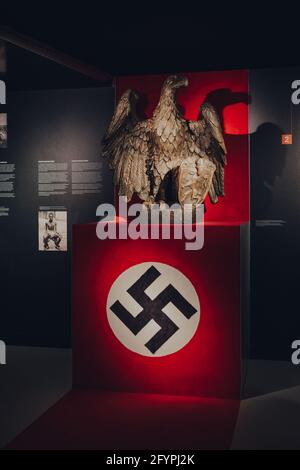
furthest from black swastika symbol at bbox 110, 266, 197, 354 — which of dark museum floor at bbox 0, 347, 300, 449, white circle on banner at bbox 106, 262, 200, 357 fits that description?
dark museum floor at bbox 0, 347, 300, 449

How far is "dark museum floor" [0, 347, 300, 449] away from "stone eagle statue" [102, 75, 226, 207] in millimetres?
1080

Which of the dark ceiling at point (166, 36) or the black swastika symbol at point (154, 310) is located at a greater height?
the dark ceiling at point (166, 36)

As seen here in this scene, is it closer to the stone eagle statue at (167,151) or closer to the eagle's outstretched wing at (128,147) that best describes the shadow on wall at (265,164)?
the stone eagle statue at (167,151)

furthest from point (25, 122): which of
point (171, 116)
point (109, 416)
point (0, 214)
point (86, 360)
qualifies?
point (109, 416)

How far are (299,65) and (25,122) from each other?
188 centimetres

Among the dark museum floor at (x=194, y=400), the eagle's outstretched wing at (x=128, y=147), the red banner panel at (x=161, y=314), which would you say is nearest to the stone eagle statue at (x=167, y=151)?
the eagle's outstretched wing at (x=128, y=147)

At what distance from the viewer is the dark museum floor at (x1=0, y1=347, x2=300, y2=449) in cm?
264

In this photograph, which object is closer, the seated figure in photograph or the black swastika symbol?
the black swastika symbol

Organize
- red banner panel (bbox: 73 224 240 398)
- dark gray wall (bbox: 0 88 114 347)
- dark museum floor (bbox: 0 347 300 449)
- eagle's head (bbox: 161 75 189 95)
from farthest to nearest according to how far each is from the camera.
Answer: dark gray wall (bbox: 0 88 114 347)
eagle's head (bbox: 161 75 189 95)
red banner panel (bbox: 73 224 240 398)
dark museum floor (bbox: 0 347 300 449)

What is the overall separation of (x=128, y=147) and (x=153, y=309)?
964mm

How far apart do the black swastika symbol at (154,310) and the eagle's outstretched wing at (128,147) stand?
571 mm

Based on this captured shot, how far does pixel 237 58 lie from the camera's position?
3.56 meters

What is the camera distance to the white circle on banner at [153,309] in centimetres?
312

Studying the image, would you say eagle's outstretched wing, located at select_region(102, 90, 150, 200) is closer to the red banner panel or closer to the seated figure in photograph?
the red banner panel
